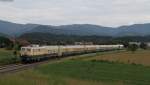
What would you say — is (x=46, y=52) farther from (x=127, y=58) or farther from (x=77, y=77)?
(x=77, y=77)

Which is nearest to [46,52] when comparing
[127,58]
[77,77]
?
[127,58]

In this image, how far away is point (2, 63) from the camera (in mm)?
56062

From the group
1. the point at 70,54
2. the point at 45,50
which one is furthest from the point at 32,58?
the point at 70,54

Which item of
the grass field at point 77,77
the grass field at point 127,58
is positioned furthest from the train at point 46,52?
the grass field at point 77,77

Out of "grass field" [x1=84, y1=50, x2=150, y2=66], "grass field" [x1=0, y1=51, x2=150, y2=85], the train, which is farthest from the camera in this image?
"grass field" [x1=84, y1=50, x2=150, y2=66]

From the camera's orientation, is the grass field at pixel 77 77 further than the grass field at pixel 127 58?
No

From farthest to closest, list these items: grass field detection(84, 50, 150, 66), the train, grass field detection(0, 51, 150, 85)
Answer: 1. grass field detection(84, 50, 150, 66)
2. the train
3. grass field detection(0, 51, 150, 85)

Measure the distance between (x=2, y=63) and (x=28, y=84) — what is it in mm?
35639

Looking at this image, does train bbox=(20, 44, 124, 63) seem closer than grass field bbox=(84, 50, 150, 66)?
Yes

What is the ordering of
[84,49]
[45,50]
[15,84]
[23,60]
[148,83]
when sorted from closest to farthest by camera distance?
[15,84] → [148,83] → [23,60] → [45,50] → [84,49]

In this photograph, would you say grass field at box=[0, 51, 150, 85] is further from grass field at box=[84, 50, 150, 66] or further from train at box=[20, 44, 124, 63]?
grass field at box=[84, 50, 150, 66]

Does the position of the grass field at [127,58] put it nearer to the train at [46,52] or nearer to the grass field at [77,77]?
the train at [46,52]

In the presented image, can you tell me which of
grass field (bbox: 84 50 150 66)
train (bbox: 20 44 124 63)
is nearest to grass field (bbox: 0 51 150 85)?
train (bbox: 20 44 124 63)

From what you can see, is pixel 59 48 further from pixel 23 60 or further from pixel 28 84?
pixel 28 84
